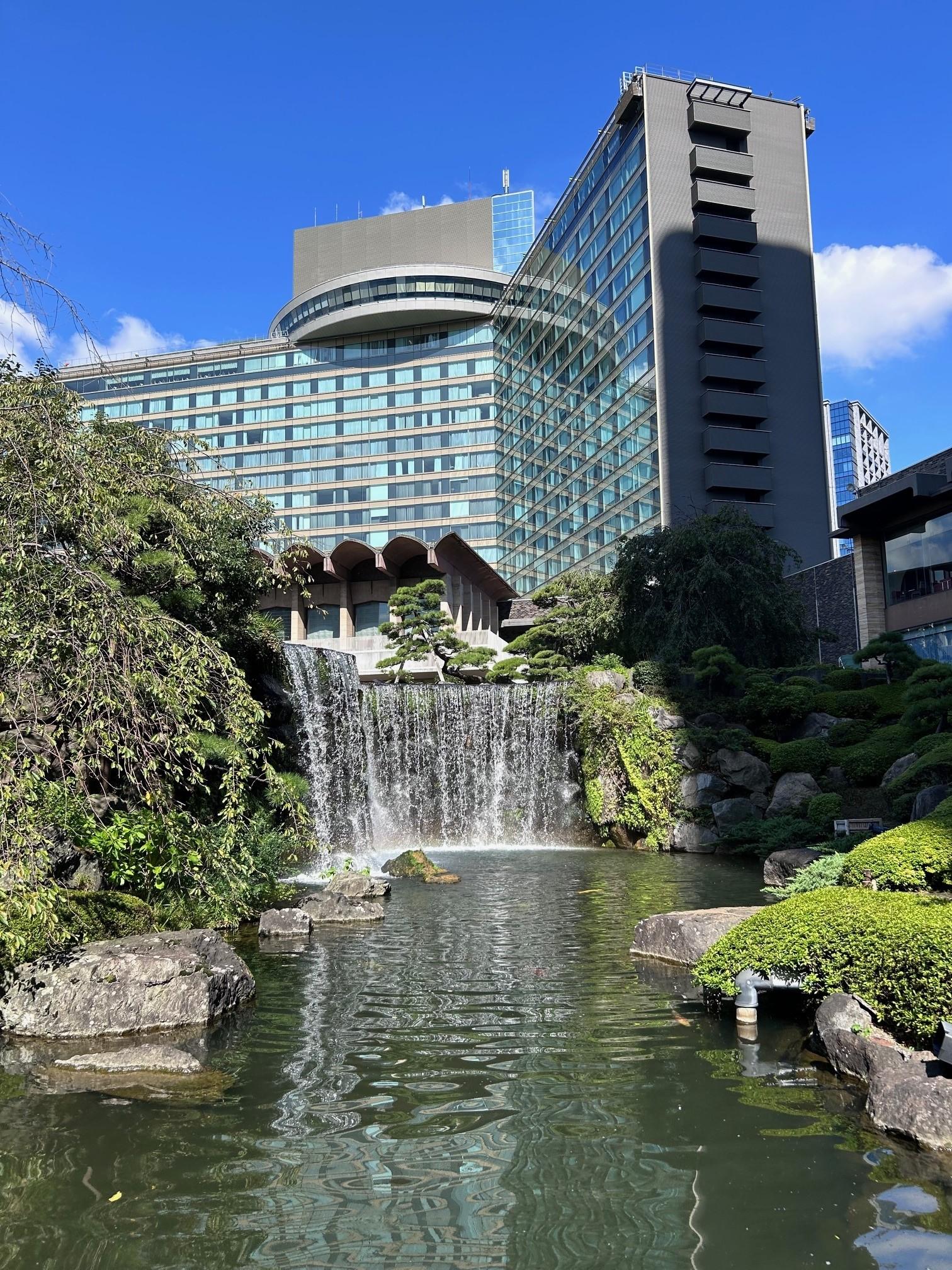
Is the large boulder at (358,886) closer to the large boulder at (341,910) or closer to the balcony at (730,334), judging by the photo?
the large boulder at (341,910)

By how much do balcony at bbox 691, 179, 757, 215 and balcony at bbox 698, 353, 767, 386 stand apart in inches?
392

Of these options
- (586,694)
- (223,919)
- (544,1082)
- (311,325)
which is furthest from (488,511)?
(544,1082)

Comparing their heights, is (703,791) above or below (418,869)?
above

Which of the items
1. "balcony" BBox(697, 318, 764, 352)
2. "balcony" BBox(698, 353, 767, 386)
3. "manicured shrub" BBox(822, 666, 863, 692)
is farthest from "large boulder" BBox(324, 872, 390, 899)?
"balcony" BBox(697, 318, 764, 352)

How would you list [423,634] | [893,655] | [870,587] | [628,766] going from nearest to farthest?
[628,766]
[893,655]
[870,587]
[423,634]

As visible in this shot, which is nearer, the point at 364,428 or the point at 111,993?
the point at 111,993

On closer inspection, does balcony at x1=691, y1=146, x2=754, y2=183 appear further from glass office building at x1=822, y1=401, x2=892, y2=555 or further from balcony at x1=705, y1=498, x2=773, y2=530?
glass office building at x1=822, y1=401, x2=892, y2=555

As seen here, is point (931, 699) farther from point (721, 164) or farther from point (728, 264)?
point (721, 164)

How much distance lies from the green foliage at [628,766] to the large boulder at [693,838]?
0.35 m

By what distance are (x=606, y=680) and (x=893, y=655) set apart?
845 cm

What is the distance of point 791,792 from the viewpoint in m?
23.5

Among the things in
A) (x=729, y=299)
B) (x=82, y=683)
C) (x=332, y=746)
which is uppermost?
(x=729, y=299)

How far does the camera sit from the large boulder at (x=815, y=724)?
2667 cm

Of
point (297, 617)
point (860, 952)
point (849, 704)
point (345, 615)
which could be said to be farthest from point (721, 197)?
point (860, 952)
